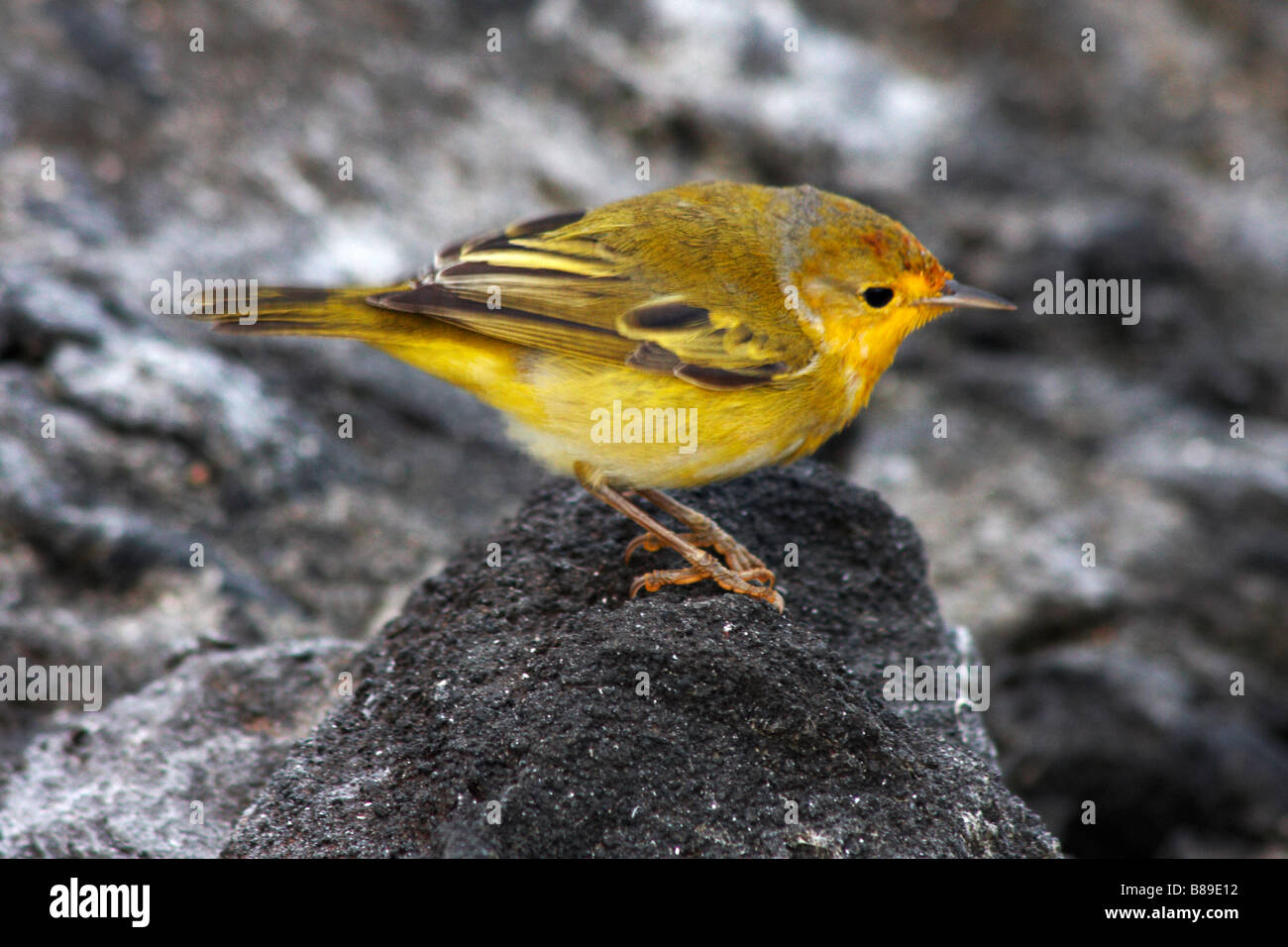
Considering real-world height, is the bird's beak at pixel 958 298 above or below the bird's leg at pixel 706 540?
above

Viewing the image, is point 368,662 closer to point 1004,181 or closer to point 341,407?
point 341,407

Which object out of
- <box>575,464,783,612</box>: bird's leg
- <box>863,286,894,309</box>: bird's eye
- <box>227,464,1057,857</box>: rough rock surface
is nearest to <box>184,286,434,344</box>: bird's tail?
<box>575,464,783,612</box>: bird's leg

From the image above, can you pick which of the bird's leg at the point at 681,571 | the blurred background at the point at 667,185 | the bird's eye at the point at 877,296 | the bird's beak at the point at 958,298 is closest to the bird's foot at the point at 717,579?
the bird's leg at the point at 681,571

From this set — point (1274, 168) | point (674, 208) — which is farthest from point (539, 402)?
point (1274, 168)

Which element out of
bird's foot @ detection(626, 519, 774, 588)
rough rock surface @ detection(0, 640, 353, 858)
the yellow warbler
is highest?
the yellow warbler

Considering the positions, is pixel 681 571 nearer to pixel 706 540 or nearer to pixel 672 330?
pixel 706 540

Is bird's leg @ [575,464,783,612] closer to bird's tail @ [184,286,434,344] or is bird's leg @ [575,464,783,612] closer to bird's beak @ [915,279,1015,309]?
bird's tail @ [184,286,434,344]

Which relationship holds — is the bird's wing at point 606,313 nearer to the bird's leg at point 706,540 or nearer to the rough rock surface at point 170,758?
the bird's leg at point 706,540
